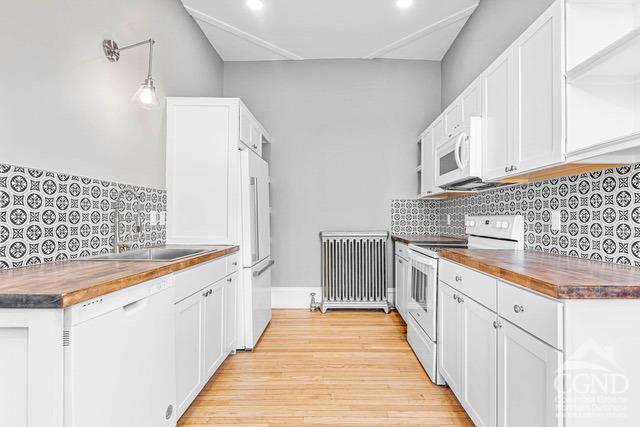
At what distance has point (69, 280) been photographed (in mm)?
1141

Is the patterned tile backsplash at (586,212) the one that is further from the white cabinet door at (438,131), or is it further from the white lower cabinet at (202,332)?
the white lower cabinet at (202,332)

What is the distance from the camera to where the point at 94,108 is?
189 centimetres

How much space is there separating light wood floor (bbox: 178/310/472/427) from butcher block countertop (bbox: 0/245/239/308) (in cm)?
96

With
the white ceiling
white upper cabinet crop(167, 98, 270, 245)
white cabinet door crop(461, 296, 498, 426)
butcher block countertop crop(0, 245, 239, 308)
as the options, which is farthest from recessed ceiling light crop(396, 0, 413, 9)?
butcher block countertop crop(0, 245, 239, 308)

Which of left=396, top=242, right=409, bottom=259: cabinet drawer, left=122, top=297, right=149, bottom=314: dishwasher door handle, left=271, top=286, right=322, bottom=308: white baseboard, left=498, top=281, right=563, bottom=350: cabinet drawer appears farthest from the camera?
left=271, top=286, right=322, bottom=308: white baseboard

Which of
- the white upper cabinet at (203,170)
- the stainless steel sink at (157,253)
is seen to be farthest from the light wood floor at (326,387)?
the white upper cabinet at (203,170)

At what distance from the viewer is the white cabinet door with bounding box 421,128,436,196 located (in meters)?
3.37

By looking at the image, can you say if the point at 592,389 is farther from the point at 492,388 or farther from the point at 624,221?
the point at 624,221

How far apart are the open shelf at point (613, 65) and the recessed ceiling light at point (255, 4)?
2598 millimetres

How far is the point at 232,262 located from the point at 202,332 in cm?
67

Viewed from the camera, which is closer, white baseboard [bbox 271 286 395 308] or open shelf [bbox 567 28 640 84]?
open shelf [bbox 567 28 640 84]

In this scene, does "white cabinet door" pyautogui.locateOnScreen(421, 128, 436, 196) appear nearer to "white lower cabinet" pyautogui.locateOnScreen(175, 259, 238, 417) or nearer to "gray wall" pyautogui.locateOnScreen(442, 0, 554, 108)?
"gray wall" pyautogui.locateOnScreen(442, 0, 554, 108)

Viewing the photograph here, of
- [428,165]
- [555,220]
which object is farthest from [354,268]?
[555,220]

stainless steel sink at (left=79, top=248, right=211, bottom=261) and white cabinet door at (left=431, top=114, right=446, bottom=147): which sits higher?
white cabinet door at (left=431, top=114, right=446, bottom=147)
